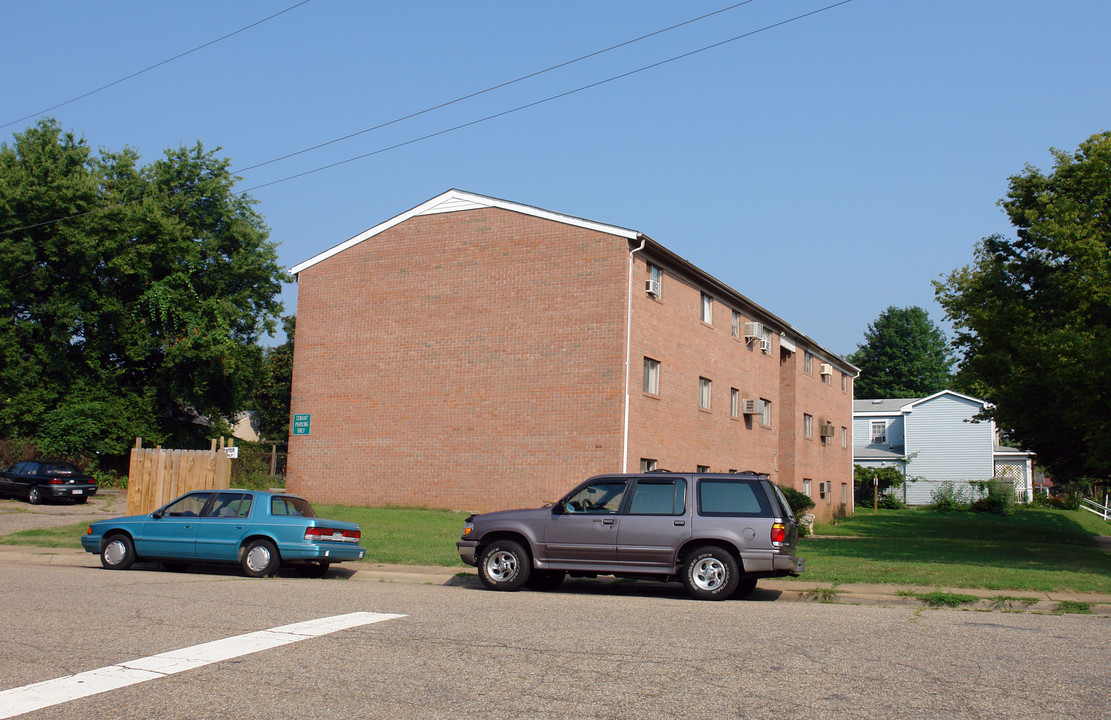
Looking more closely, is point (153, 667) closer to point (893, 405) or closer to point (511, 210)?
point (511, 210)

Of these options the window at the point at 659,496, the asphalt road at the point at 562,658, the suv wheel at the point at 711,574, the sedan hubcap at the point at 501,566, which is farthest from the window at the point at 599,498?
the asphalt road at the point at 562,658

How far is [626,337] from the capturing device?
25.1m

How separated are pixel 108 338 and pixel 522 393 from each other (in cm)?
2401

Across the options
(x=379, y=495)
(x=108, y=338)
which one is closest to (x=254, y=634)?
(x=379, y=495)

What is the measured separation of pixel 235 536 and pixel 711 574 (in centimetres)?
747

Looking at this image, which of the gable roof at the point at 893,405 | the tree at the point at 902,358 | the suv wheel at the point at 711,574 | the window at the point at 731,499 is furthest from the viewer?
the tree at the point at 902,358

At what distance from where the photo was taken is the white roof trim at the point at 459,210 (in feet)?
84.4

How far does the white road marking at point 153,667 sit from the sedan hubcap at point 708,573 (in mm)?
4631

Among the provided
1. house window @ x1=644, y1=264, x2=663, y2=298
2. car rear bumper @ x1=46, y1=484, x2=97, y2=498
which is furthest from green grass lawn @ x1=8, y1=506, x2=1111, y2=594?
car rear bumper @ x1=46, y1=484, x2=97, y2=498

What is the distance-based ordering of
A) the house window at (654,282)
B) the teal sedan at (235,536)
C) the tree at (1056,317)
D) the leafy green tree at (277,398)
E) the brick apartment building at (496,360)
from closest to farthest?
the teal sedan at (235,536)
the tree at (1056,317)
the brick apartment building at (496,360)
the house window at (654,282)
the leafy green tree at (277,398)

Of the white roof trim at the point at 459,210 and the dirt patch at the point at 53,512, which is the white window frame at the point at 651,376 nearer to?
the white roof trim at the point at 459,210

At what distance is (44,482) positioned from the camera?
30.2 meters

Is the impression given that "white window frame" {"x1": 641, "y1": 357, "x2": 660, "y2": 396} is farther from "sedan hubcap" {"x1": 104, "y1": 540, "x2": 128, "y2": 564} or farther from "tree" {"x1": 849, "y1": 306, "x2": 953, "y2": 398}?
"tree" {"x1": 849, "y1": 306, "x2": 953, "y2": 398}

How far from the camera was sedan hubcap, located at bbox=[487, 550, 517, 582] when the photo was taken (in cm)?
1291
